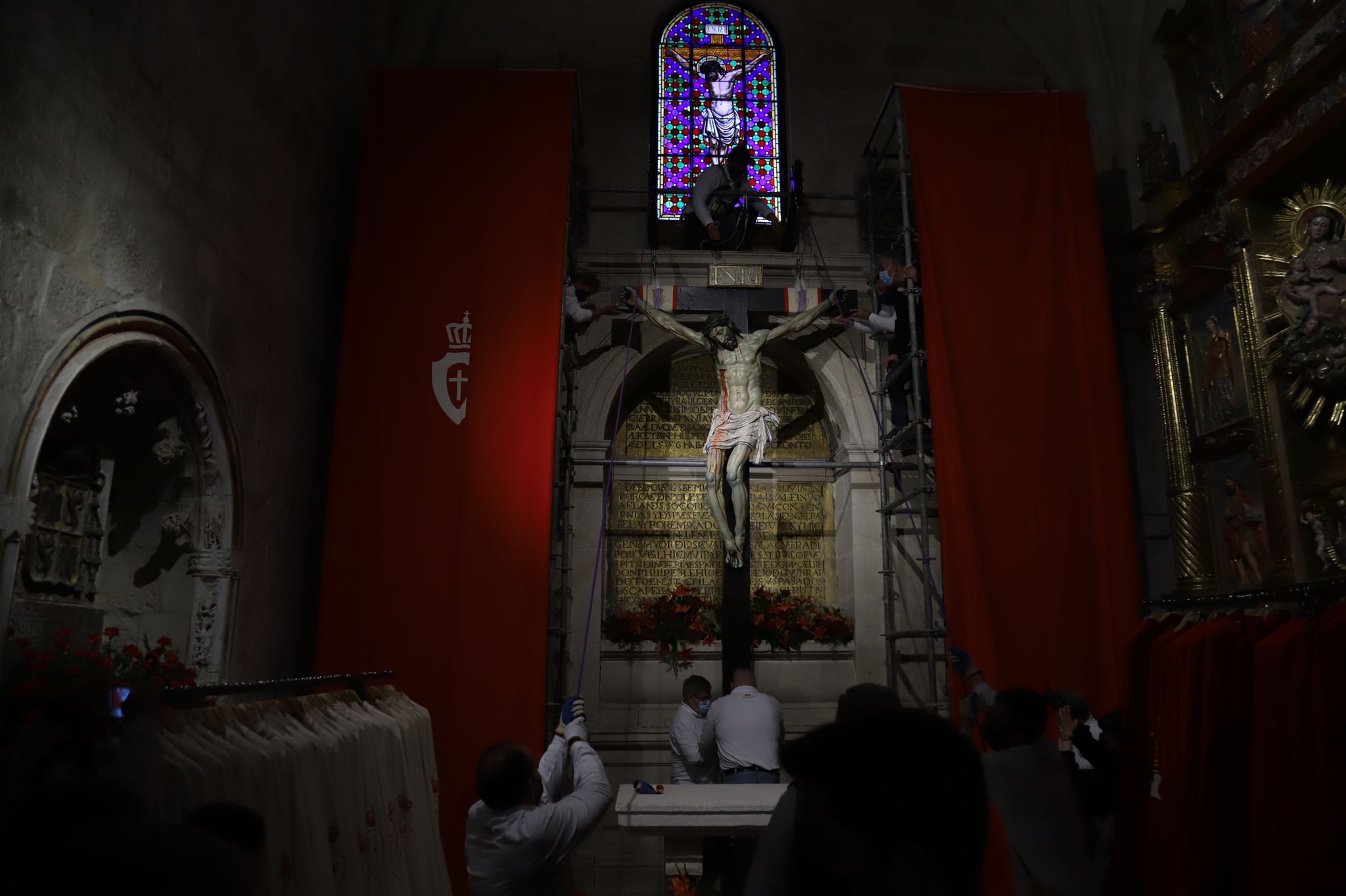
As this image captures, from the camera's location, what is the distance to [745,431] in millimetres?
7141

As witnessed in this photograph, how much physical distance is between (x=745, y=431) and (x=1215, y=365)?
135 inches

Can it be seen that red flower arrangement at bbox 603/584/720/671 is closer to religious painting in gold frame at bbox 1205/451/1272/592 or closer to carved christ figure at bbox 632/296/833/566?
carved christ figure at bbox 632/296/833/566

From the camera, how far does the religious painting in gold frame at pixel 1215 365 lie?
6754mm

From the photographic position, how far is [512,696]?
20.1 feet

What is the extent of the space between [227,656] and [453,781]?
154cm

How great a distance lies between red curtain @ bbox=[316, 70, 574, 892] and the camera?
6164 millimetres

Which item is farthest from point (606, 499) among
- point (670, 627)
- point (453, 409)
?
point (453, 409)

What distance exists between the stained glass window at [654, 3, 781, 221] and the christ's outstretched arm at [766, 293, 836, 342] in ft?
5.52

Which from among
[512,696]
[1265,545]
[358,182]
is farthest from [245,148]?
[1265,545]

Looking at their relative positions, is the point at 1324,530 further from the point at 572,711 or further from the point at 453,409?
the point at 453,409

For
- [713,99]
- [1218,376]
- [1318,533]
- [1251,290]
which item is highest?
[713,99]

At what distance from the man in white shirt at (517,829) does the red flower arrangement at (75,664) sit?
3.46 ft

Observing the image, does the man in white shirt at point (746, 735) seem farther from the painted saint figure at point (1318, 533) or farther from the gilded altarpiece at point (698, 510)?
the painted saint figure at point (1318, 533)

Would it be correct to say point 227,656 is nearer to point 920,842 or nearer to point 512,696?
point 512,696
